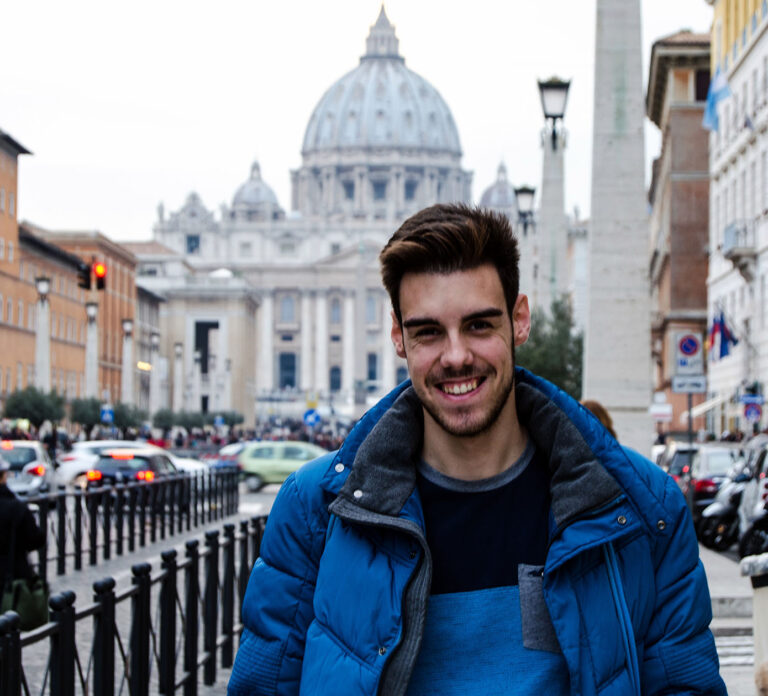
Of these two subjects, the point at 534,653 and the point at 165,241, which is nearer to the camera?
the point at 534,653

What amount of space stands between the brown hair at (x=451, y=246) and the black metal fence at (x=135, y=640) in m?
2.14

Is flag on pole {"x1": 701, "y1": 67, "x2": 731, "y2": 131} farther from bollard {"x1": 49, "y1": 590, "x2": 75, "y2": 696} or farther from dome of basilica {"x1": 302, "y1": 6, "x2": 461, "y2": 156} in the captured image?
dome of basilica {"x1": 302, "y1": 6, "x2": 461, "y2": 156}

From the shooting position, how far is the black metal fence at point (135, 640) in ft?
17.0

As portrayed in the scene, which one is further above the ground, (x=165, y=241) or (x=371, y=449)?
(x=165, y=241)

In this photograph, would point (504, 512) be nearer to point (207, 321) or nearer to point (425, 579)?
point (425, 579)

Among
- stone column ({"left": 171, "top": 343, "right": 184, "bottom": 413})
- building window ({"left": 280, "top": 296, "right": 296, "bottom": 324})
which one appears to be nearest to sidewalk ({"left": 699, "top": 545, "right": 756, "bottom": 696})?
stone column ({"left": 171, "top": 343, "right": 184, "bottom": 413})

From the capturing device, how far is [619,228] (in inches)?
494

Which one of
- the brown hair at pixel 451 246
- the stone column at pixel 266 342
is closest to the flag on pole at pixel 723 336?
the brown hair at pixel 451 246

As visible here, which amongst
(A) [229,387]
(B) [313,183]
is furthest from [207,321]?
(B) [313,183]

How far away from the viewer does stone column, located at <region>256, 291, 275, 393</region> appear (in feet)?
560

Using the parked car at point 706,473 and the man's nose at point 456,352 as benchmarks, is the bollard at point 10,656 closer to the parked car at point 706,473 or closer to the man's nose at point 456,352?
the man's nose at point 456,352

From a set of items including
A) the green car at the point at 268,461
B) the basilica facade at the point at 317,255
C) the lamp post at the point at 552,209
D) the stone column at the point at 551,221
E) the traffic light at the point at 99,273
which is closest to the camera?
the lamp post at the point at 552,209

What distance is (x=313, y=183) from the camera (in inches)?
7643

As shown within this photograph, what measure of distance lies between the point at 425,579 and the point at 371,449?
0.94 ft
